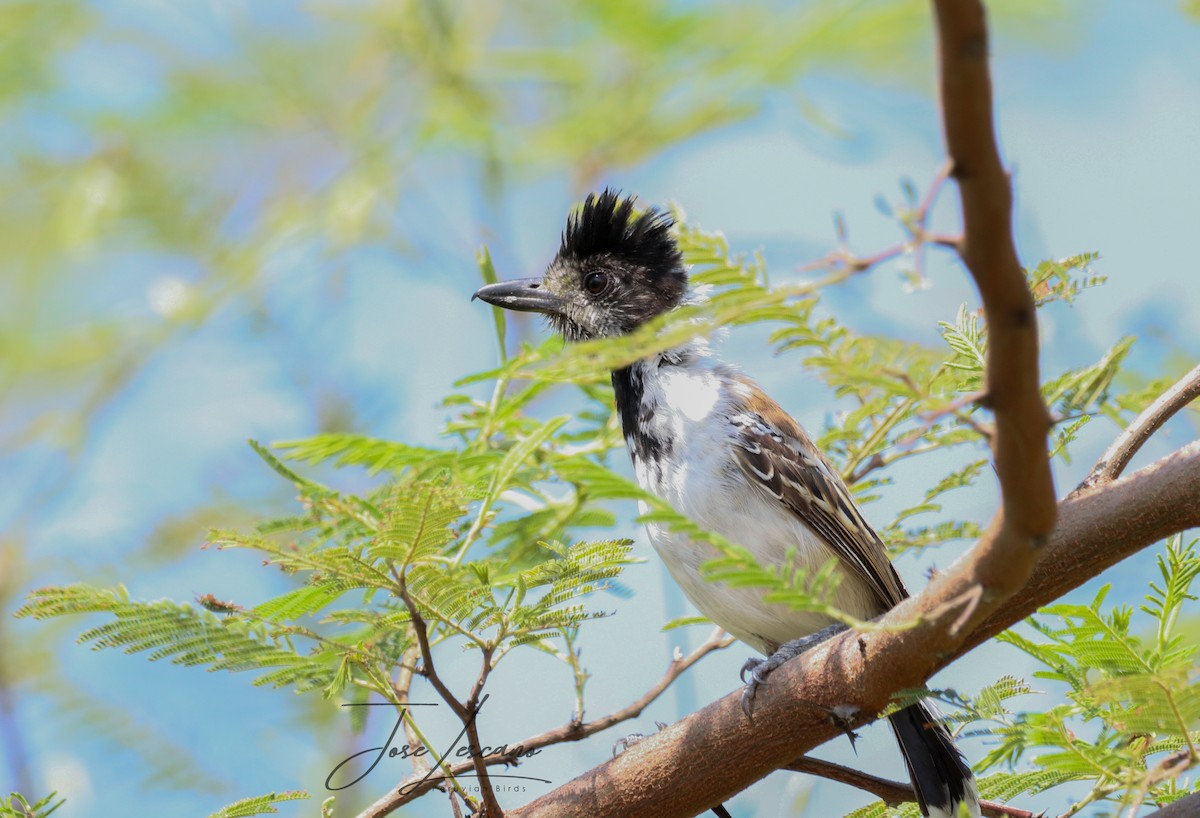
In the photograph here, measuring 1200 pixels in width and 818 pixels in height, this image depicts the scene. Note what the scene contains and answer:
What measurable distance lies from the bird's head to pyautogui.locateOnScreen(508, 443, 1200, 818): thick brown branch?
217 centimetres

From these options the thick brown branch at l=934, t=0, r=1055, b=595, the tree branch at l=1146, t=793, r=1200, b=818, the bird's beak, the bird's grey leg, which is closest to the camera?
the thick brown branch at l=934, t=0, r=1055, b=595

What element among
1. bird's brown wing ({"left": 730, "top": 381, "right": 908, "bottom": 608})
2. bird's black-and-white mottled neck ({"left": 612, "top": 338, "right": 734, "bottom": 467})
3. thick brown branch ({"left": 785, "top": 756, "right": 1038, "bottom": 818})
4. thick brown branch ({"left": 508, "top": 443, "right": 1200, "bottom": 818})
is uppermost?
bird's black-and-white mottled neck ({"left": 612, "top": 338, "right": 734, "bottom": 467})

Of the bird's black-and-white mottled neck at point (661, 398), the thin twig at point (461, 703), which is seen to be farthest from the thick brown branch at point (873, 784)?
the bird's black-and-white mottled neck at point (661, 398)

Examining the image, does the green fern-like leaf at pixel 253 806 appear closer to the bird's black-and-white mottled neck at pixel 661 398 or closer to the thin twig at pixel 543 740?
the thin twig at pixel 543 740

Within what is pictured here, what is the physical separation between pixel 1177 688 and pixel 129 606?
6.03ft

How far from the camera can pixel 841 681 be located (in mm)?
2453

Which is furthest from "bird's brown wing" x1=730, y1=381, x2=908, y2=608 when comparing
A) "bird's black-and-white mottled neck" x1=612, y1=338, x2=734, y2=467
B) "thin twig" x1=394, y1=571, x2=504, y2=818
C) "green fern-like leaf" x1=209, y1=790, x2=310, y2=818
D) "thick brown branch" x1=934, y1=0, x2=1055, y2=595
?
"thick brown branch" x1=934, y1=0, x2=1055, y2=595

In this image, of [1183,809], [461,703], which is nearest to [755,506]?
[461,703]

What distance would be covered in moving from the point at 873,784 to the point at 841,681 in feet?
1.87

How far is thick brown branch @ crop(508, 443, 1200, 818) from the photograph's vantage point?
2.20 meters

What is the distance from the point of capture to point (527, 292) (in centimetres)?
441

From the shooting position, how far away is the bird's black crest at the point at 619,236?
15.3ft

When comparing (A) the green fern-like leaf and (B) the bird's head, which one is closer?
(A) the green fern-like leaf

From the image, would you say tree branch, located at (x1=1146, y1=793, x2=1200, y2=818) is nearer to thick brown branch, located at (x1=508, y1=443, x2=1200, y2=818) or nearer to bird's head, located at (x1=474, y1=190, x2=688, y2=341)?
thick brown branch, located at (x1=508, y1=443, x2=1200, y2=818)
